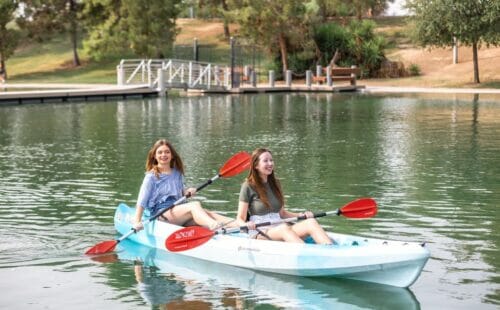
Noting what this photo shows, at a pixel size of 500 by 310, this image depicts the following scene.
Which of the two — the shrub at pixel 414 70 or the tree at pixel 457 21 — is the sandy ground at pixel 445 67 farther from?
the tree at pixel 457 21

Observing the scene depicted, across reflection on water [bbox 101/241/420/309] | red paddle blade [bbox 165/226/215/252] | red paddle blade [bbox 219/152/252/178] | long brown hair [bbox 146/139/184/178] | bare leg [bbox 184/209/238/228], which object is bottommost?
reflection on water [bbox 101/241/420/309]

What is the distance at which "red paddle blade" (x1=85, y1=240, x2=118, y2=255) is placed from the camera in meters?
11.9

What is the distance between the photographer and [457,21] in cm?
4809

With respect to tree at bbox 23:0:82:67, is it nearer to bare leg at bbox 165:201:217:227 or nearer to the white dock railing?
the white dock railing

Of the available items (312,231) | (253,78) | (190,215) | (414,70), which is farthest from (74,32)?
(312,231)

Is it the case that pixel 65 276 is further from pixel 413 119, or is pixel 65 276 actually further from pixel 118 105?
pixel 118 105

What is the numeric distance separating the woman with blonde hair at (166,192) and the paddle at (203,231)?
539mm

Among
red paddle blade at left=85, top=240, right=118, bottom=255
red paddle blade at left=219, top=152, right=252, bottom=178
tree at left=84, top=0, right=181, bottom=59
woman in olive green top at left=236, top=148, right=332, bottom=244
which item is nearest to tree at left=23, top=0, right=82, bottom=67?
tree at left=84, top=0, right=181, bottom=59

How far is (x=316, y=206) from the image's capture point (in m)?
15.2

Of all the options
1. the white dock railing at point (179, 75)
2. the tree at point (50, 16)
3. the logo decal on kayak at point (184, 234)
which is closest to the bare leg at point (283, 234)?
the logo decal on kayak at point (184, 234)

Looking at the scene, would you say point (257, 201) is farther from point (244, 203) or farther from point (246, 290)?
point (246, 290)

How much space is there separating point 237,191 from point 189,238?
5.72 meters

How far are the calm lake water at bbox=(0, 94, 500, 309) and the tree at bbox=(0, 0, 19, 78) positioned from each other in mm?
29093

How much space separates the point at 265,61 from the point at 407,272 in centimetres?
5149
